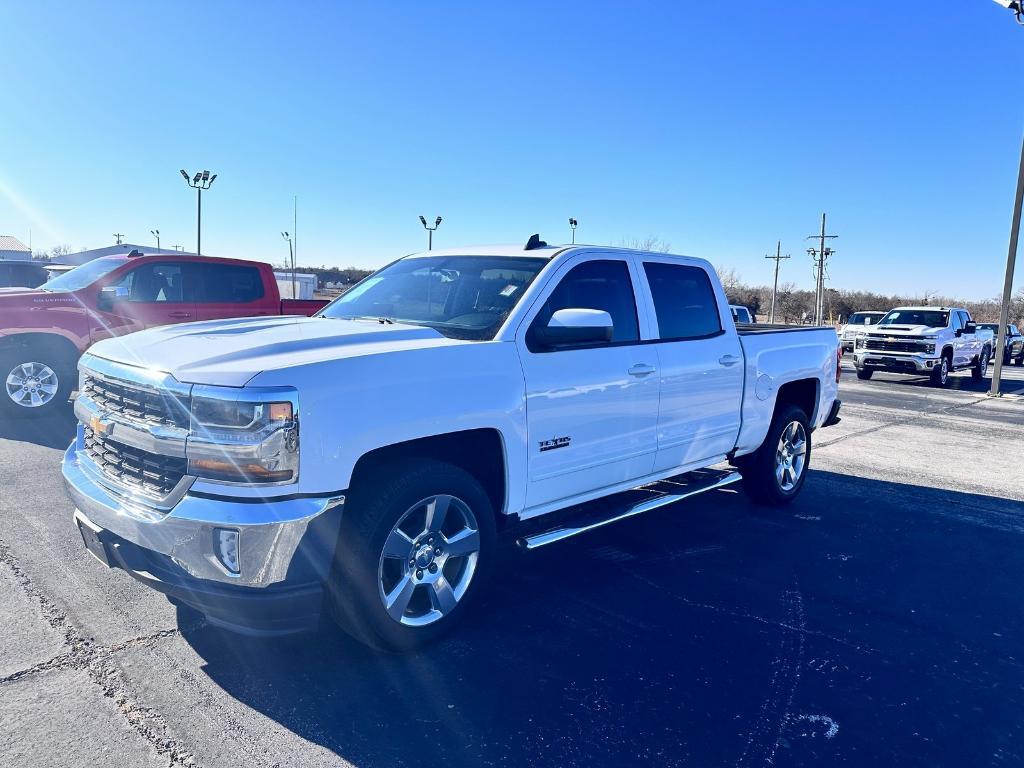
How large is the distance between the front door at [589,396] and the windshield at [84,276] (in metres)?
7.35

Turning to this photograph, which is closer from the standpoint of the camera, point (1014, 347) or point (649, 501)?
point (649, 501)

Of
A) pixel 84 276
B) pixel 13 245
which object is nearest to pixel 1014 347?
pixel 84 276

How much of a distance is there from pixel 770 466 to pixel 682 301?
1.80 meters

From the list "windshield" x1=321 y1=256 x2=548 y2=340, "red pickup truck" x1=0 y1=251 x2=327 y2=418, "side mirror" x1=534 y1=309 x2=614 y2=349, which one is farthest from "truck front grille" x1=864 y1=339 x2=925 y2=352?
"side mirror" x1=534 y1=309 x2=614 y2=349

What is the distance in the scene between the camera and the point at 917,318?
18984 mm

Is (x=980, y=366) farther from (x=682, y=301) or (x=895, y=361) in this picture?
(x=682, y=301)

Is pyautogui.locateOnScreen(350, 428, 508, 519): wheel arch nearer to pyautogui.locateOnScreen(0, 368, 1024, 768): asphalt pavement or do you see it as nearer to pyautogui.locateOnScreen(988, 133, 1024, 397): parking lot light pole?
pyautogui.locateOnScreen(0, 368, 1024, 768): asphalt pavement

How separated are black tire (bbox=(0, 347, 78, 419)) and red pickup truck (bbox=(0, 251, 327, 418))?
1cm

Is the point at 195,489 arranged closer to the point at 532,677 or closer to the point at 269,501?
the point at 269,501

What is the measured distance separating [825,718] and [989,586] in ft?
7.73

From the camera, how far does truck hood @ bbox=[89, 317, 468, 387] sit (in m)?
2.99

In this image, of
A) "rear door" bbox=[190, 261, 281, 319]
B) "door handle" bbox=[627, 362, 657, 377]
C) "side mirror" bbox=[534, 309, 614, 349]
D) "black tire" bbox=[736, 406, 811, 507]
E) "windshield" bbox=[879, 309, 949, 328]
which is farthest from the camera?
"windshield" bbox=[879, 309, 949, 328]

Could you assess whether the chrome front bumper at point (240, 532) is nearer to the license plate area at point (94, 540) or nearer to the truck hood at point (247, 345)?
the license plate area at point (94, 540)

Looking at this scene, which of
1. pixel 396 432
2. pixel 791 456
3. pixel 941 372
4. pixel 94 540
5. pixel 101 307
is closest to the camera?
pixel 396 432
